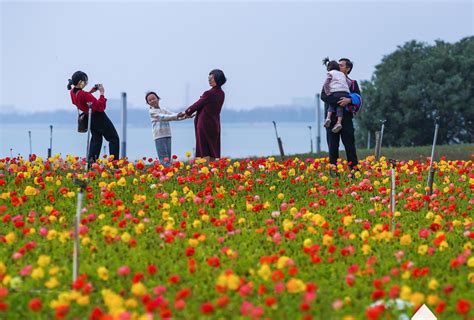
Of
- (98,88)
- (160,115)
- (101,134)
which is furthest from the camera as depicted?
(160,115)

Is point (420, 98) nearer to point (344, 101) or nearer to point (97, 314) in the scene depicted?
point (344, 101)

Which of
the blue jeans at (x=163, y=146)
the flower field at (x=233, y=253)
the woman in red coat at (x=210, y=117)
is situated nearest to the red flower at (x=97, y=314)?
the flower field at (x=233, y=253)

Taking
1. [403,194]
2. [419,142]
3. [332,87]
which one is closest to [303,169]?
[332,87]

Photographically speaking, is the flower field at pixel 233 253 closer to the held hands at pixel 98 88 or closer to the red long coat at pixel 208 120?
the held hands at pixel 98 88

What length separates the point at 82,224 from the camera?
9.80 meters

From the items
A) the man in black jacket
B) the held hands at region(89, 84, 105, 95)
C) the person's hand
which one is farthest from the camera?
the held hands at region(89, 84, 105, 95)

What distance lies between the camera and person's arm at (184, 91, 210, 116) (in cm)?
1614

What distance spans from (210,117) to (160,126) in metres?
0.95

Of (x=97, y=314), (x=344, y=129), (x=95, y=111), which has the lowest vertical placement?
(x=97, y=314)

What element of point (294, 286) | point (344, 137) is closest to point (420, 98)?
point (344, 137)

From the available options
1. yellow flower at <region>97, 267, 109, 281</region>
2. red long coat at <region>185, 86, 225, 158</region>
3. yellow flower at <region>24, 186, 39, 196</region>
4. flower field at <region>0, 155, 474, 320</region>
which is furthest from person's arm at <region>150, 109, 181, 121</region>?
yellow flower at <region>97, 267, 109, 281</region>

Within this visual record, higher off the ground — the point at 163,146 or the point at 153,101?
the point at 153,101

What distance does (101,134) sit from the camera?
632 inches

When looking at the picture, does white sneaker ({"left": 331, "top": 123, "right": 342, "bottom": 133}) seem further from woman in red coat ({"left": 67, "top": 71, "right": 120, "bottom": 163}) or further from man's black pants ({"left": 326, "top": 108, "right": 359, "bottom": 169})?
woman in red coat ({"left": 67, "top": 71, "right": 120, "bottom": 163})
